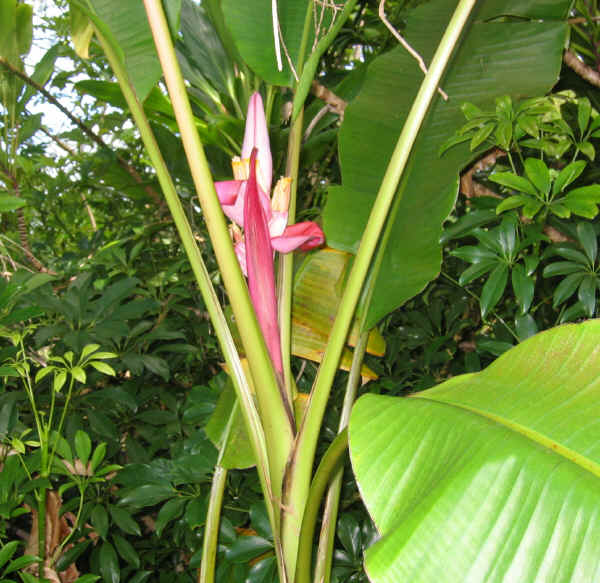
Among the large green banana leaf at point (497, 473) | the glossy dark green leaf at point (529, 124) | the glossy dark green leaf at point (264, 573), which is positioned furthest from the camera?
the glossy dark green leaf at point (264, 573)

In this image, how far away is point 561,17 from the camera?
0.84 m

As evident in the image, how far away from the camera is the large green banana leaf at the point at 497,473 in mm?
323

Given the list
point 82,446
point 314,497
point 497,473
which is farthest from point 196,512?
point 497,473

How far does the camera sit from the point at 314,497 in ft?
1.76

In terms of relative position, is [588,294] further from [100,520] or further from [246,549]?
[100,520]

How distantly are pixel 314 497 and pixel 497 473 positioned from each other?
239 mm

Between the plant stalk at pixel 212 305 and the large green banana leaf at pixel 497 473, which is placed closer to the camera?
the large green banana leaf at pixel 497 473

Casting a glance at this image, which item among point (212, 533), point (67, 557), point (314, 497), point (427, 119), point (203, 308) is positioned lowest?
point (67, 557)

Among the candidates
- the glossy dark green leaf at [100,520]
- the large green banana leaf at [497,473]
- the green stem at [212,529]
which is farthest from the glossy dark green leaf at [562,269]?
the glossy dark green leaf at [100,520]

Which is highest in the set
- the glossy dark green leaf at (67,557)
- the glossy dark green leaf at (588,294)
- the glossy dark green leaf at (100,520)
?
the glossy dark green leaf at (588,294)

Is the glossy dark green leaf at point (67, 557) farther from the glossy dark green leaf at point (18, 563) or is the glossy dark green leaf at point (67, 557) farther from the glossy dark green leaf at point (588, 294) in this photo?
the glossy dark green leaf at point (588, 294)

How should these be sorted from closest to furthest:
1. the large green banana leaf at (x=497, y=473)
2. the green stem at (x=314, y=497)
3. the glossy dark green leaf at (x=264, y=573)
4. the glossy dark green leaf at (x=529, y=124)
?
1. the large green banana leaf at (x=497, y=473)
2. the green stem at (x=314, y=497)
3. the glossy dark green leaf at (x=529, y=124)
4. the glossy dark green leaf at (x=264, y=573)

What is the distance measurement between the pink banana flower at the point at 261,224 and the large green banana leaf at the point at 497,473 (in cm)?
18

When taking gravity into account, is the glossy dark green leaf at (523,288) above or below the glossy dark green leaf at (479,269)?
below
